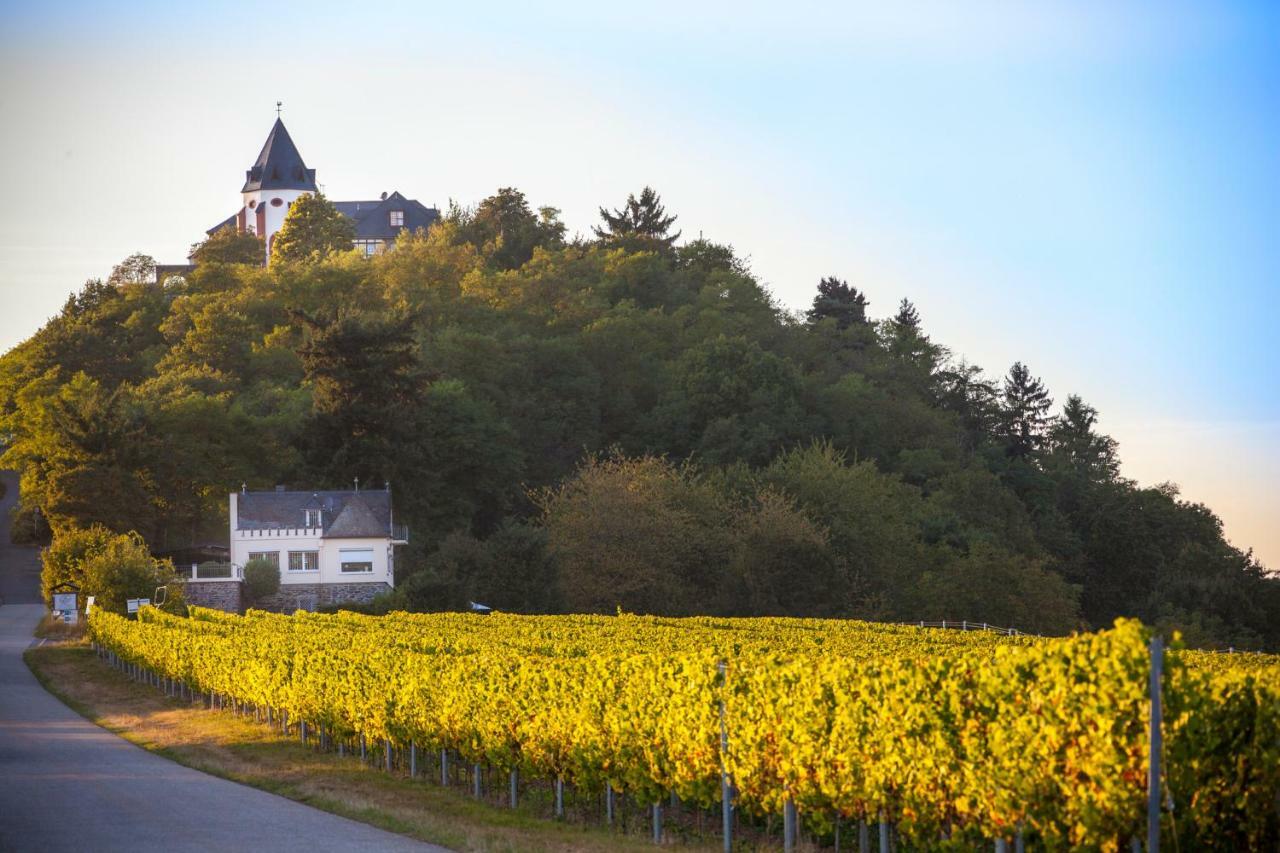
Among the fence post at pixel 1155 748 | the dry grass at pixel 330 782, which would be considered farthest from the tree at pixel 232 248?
the fence post at pixel 1155 748

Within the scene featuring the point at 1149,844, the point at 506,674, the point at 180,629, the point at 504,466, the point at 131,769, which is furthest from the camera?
the point at 504,466

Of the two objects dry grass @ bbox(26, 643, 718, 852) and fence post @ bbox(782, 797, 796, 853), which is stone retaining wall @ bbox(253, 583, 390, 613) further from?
fence post @ bbox(782, 797, 796, 853)

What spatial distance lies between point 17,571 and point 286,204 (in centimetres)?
5582

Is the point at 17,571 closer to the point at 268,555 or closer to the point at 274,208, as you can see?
the point at 268,555

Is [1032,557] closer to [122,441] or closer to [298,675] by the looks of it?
[122,441]

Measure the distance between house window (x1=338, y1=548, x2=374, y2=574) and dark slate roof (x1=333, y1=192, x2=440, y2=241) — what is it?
253 ft

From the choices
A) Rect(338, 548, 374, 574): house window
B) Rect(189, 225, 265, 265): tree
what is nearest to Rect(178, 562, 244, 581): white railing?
Rect(338, 548, 374, 574): house window

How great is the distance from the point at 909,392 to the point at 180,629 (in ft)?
244

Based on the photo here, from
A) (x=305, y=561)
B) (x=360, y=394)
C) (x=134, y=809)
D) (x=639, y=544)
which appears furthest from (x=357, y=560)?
(x=134, y=809)

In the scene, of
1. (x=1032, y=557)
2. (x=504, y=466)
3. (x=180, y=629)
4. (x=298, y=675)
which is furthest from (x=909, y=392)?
(x=298, y=675)

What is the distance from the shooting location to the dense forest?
228 ft

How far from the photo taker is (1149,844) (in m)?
11.3

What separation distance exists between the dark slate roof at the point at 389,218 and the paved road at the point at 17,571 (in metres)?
48.2

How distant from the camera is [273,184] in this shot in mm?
139625
